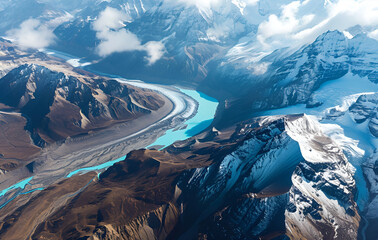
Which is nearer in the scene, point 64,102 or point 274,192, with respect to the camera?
point 274,192

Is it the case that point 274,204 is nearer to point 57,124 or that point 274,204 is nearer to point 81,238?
point 81,238

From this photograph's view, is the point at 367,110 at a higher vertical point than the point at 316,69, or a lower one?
lower

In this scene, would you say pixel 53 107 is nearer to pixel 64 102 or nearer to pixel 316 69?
pixel 64 102

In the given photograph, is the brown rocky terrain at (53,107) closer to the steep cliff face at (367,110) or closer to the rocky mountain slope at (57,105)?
the rocky mountain slope at (57,105)

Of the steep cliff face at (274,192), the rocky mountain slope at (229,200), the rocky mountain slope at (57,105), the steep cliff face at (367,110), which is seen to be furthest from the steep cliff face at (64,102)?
the steep cliff face at (367,110)

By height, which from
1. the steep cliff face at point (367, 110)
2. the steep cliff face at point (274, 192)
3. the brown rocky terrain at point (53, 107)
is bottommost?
the steep cliff face at point (367, 110)

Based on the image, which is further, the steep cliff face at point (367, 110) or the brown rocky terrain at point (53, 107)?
the brown rocky terrain at point (53, 107)

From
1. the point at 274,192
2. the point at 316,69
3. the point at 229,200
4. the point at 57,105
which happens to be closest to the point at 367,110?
the point at 316,69
